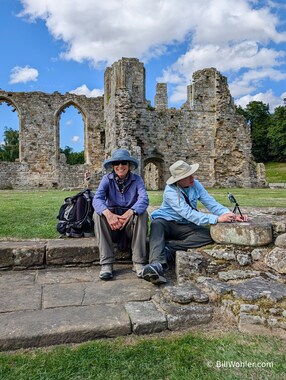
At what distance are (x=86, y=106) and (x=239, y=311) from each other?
25177 millimetres

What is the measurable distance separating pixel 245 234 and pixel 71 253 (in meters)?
→ 2.02

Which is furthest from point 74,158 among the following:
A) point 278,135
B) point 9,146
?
point 278,135

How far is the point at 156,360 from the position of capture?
8.02 ft

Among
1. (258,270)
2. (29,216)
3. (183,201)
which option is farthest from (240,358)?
(29,216)

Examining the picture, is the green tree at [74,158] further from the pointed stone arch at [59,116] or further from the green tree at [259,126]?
the pointed stone arch at [59,116]

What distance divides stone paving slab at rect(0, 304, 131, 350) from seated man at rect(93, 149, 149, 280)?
37.3 inches

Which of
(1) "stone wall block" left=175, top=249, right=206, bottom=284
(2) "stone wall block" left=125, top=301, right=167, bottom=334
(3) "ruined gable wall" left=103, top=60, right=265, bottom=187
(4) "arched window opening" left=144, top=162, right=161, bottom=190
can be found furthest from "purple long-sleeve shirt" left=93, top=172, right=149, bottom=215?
(4) "arched window opening" left=144, top=162, right=161, bottom=190

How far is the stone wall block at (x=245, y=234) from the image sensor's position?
4.05 m

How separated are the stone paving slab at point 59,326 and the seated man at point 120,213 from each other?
949 millimetres

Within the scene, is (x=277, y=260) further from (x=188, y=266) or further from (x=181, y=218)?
(x=181, y=218)

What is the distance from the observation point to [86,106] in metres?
26.7

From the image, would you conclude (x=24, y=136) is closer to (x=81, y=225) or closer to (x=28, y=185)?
(x=28, y=185)

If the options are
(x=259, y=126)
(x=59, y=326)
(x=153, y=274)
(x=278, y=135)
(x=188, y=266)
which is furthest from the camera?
(x=259, y=126)

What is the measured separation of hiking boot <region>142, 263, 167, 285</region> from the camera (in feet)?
12.3
